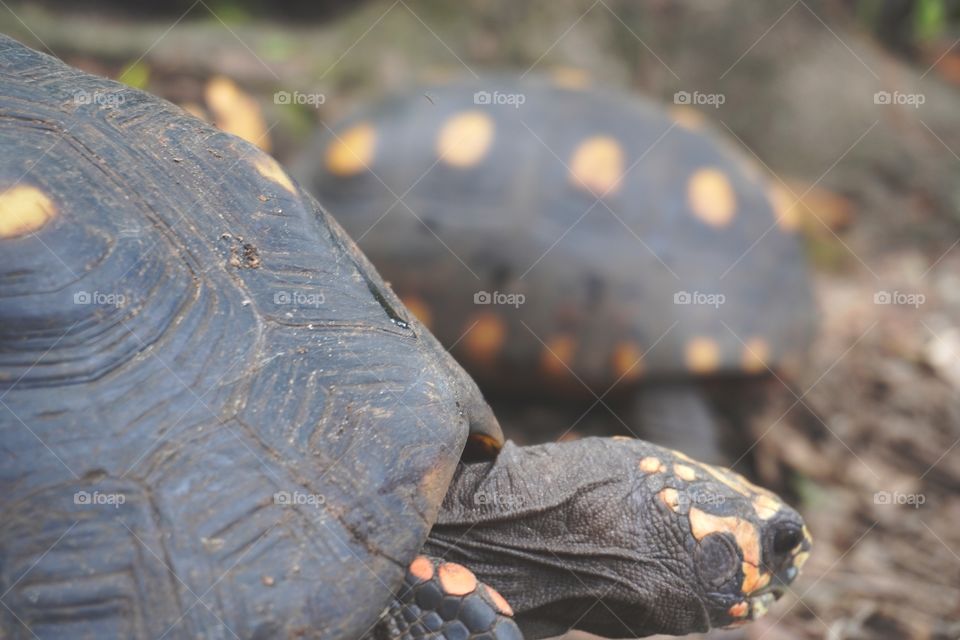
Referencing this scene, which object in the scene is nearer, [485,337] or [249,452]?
[249,452]

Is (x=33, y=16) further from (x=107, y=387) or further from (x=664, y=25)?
(x=107, y=387)

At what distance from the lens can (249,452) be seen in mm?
1957

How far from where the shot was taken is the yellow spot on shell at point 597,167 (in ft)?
16.2

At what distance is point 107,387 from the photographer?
1941 millimetres

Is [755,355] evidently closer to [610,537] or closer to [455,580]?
[610,537]

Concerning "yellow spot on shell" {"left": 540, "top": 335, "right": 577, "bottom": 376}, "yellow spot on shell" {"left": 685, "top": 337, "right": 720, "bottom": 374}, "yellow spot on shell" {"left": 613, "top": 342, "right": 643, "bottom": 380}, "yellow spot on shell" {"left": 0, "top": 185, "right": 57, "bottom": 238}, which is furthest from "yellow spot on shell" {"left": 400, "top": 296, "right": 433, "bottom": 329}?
"yellow spot on shell" {"left": 0, "top": 185, "right": 57, "bottom": 238}

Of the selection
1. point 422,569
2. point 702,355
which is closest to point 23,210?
point 422,569

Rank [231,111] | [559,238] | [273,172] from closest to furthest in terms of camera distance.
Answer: [273,172] → [231,111] → [559,238]

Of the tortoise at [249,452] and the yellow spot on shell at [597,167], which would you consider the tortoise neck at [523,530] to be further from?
the yellow spot on shell at [597,167]

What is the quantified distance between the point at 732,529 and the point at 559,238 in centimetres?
248

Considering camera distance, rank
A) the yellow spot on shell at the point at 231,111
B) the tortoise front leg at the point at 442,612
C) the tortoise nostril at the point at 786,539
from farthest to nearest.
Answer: the yellow spot on shell at the point at 231,111
the tortoise nostril at the point at 786,539
the tortoise front leg at the point at 442,612

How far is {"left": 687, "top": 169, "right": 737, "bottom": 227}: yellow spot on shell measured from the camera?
5.02m

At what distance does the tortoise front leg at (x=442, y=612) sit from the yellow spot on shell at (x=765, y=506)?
2.62ft

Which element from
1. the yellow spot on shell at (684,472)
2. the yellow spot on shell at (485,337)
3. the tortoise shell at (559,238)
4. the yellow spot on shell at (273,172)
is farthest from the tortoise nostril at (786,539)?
the yellow spot on shell at (485,337)
